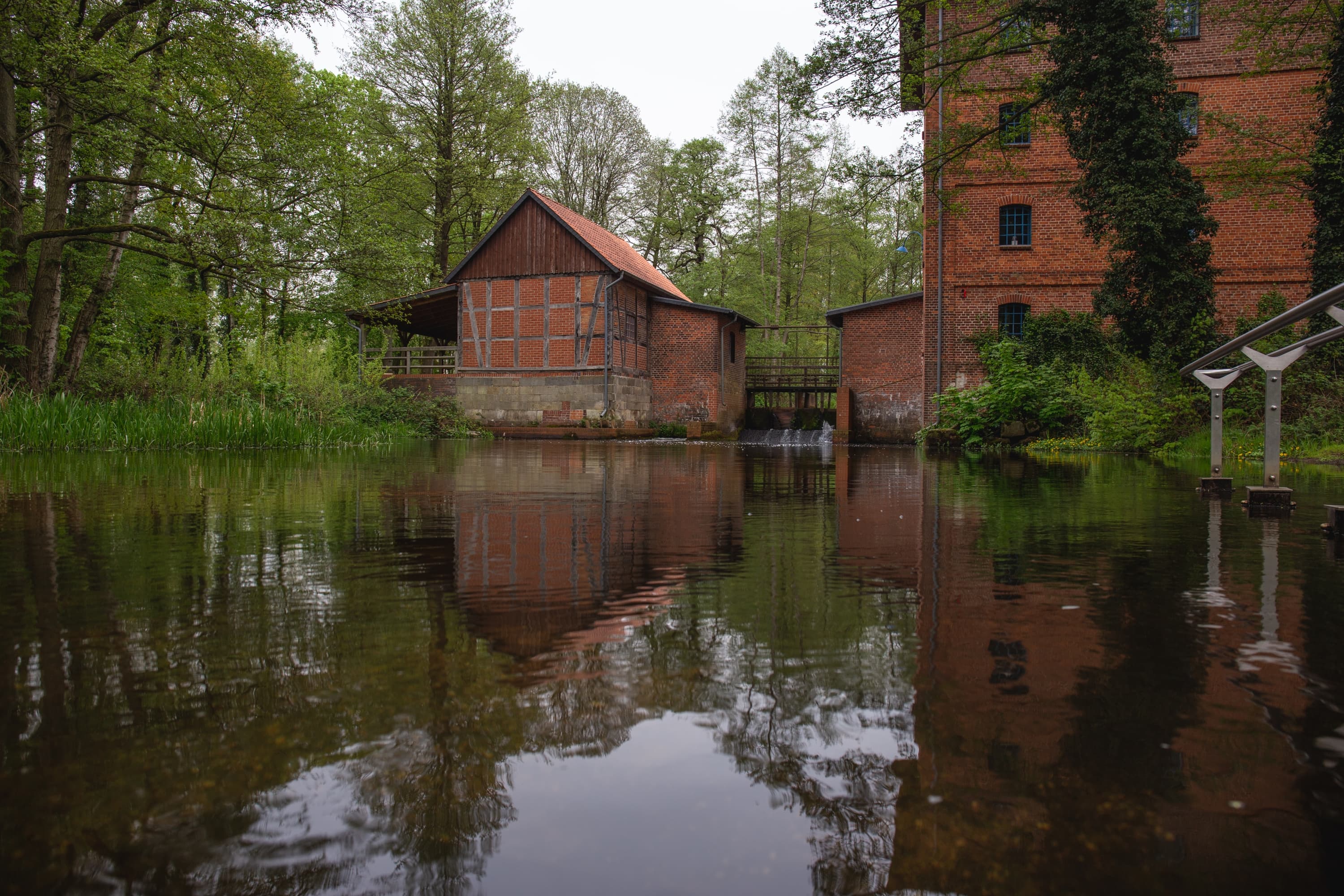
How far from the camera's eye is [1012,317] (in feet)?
71.4

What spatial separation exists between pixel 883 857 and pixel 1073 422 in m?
17.9

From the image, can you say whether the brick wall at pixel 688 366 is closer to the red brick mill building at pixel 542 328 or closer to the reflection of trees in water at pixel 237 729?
the red brick mill building at pixel 542 328

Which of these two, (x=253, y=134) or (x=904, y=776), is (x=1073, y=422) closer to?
(x=253, y=134)

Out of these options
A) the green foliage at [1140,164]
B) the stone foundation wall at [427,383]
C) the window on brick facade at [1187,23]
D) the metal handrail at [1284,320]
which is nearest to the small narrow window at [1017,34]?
the green foliage at [1140,164]

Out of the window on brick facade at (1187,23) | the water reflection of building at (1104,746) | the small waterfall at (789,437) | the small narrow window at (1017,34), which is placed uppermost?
the window on brick facade at (1187,23)

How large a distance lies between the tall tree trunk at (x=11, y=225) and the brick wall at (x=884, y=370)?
19719 mm

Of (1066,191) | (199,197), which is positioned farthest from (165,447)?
(1066,191)

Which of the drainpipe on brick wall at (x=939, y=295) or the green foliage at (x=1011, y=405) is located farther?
the drainpipe on brick wall at (x=939, y=295)

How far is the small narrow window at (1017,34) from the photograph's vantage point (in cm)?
1540

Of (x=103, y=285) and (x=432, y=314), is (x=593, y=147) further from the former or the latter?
(x=103, y=285)

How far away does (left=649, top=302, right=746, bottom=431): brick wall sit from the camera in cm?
2970

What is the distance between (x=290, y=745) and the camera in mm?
1348

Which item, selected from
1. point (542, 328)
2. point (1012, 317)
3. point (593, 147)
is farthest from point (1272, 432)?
point (593, 147)

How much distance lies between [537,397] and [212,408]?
15.0m
